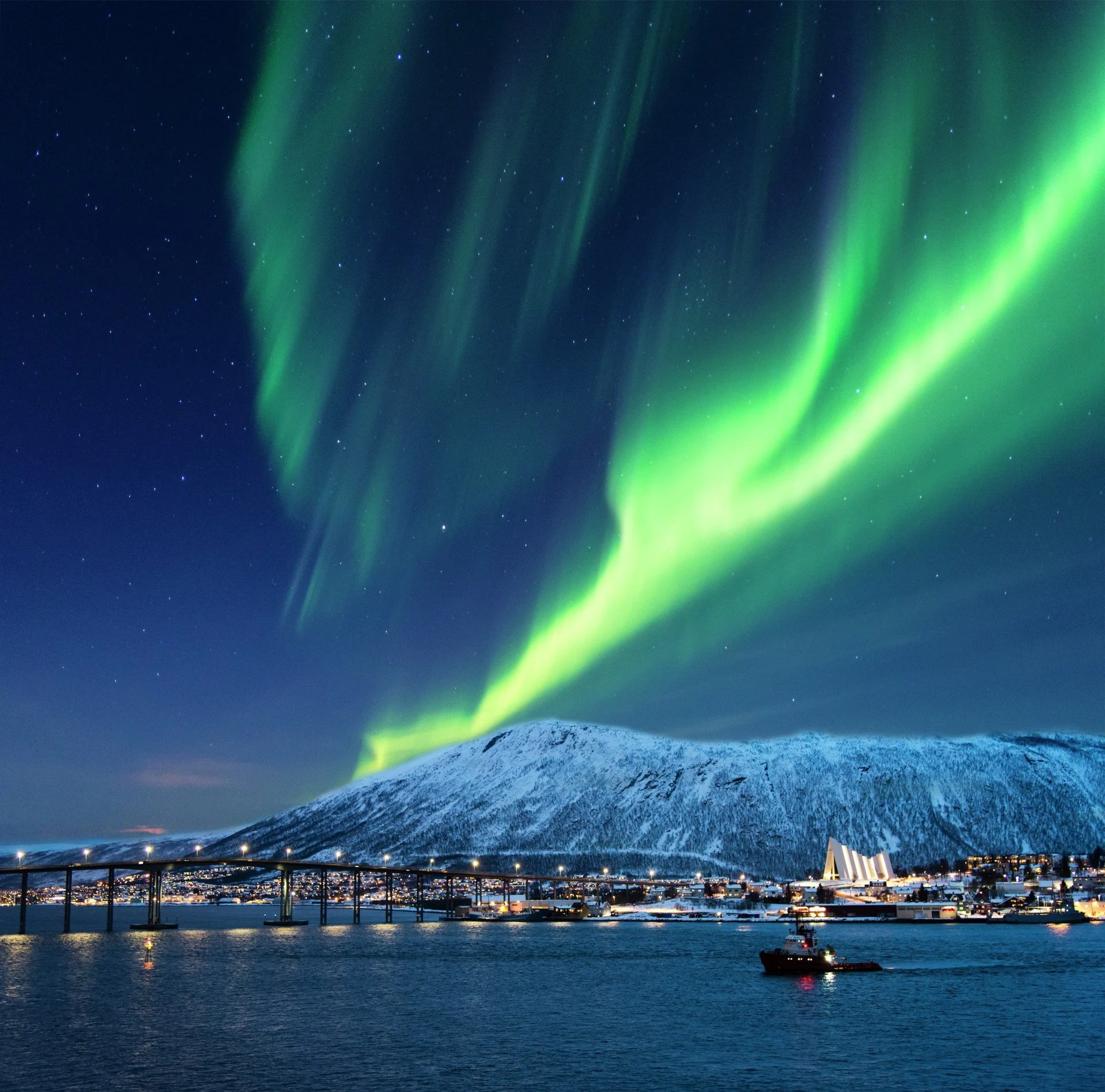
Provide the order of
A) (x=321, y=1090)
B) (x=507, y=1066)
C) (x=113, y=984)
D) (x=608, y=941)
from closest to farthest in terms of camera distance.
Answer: (x=321, y=1090) → (x=507, y=1066) → (x=113, y=984) → (x=608, y=941)

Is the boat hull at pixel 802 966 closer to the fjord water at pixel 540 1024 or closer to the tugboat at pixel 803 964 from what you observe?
the tugboat at pixel 803 964

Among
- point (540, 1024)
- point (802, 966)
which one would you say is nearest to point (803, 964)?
point (802, 966)

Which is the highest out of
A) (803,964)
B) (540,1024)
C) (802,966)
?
(540,1024)

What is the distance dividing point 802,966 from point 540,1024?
56453 mm

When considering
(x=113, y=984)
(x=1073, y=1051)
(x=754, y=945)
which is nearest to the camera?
(x=1073, y=1051)

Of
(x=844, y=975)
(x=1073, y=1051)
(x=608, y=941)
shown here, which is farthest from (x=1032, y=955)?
(x=1073, y=1051)

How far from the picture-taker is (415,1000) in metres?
95.1

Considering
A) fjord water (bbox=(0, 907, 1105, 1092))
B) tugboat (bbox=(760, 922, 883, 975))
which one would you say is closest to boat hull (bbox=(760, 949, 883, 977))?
tugboat (bbox=(760, 922, 883, 975))

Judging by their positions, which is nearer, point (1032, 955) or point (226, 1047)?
point (226, 1047)

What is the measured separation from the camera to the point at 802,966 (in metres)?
127

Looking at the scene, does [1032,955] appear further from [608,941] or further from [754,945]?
[608,941]

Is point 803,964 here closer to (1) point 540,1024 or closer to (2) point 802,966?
(2) point 802,966

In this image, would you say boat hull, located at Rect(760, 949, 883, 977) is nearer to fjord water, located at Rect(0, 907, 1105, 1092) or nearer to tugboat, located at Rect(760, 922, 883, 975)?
tugboat, located at Rect(760, 922, 883, 975)

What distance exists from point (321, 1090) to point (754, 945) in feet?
455
